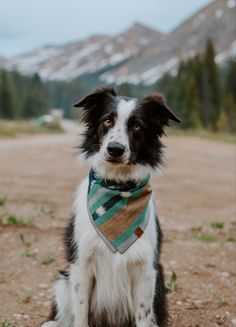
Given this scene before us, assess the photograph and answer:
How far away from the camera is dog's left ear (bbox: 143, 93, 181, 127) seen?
4.18m

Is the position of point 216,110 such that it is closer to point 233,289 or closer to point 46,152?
point 46,152

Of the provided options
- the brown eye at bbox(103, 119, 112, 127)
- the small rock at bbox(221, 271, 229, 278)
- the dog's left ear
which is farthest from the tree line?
the brown eye at bbox(103, 119, 112, 127)

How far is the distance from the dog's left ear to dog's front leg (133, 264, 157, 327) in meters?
1.25

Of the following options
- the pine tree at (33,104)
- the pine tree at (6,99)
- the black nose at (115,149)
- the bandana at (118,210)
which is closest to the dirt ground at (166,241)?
the bandana at (118,210)

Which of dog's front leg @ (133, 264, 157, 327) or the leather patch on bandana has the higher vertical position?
the leather patch on bandana

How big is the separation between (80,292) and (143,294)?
1.67 feet

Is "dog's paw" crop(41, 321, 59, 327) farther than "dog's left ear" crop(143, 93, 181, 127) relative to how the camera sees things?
Yes

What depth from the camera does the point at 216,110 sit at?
5241 centimetres

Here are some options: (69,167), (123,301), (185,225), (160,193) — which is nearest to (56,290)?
(123,301)

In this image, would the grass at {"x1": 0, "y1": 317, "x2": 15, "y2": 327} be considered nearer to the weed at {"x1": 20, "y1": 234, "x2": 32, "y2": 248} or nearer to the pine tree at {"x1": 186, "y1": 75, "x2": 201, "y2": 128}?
the weed at {"x1": 20, "y1": 234, "x2": 32, "y2": 248}

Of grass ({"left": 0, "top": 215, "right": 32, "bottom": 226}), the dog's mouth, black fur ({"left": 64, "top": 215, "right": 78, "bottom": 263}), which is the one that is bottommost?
grass ({"left": 0, "top": 215, "right": 32, "bottom": 226})

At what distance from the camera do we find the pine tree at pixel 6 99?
6224 centimetres

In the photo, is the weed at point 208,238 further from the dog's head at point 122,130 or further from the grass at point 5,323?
the grass at point 5,323

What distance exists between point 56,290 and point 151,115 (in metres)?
1.79
